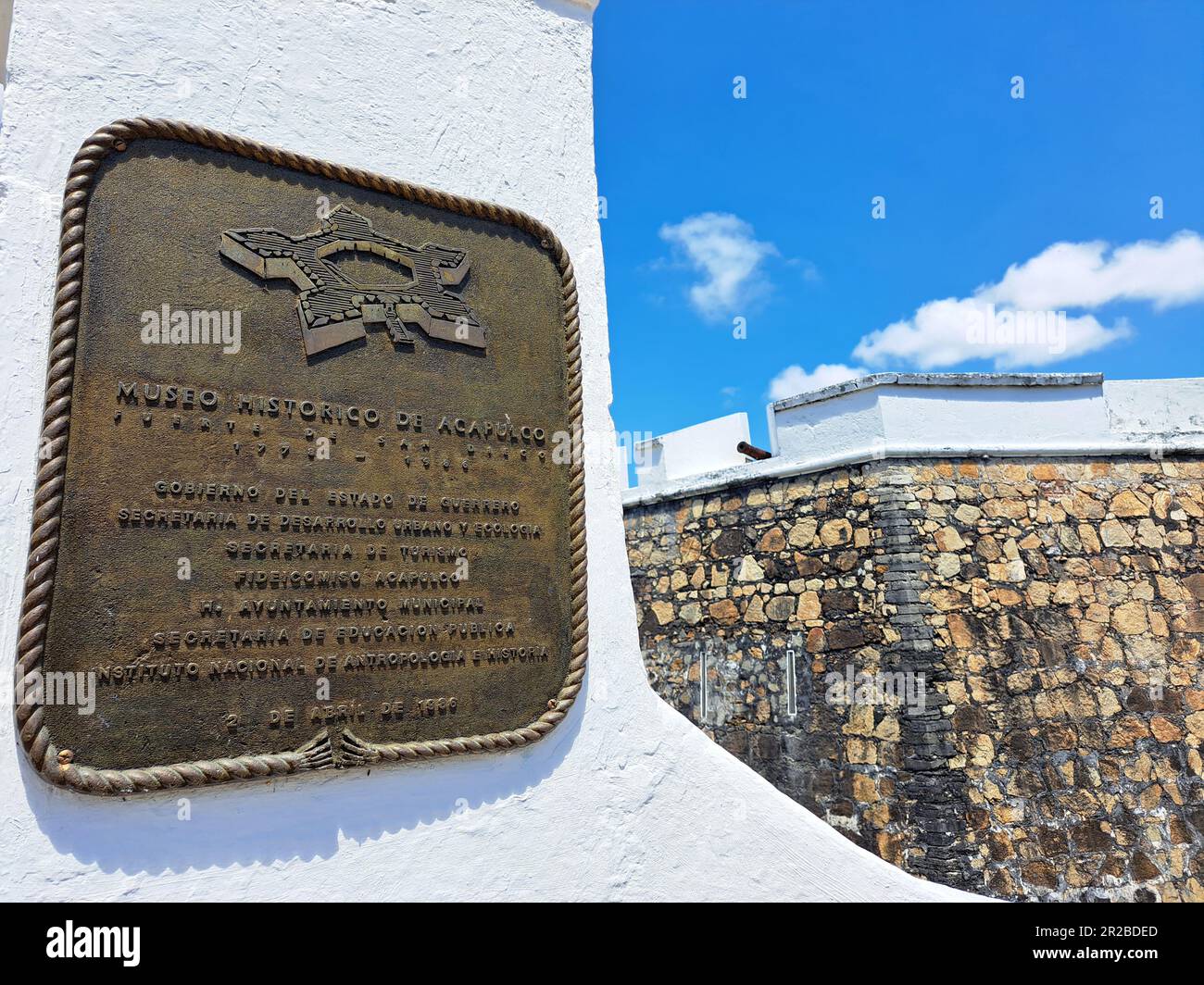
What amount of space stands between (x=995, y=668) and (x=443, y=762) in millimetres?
4909

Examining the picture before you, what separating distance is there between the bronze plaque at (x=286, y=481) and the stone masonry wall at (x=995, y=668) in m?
4.30

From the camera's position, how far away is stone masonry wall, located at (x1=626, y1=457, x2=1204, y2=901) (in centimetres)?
551

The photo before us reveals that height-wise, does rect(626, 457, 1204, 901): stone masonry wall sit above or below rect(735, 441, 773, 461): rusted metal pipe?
below

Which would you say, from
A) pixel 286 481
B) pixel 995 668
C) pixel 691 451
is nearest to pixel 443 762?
pixel 286 481

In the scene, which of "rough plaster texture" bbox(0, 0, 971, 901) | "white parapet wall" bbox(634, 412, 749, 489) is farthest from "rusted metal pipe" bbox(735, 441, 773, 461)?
"rough plaster texture" bbox(0, 0, 971, 901)

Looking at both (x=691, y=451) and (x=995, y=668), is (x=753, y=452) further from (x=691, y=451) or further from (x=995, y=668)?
(x=995, y=668)

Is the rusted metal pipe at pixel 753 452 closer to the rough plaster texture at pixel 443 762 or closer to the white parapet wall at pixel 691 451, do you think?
the white parapet wall at pixel 691 451

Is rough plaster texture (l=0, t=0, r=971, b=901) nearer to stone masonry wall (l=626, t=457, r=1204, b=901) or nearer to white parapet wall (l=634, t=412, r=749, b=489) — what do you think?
stone masonry wall (l=626, t=457, r=1204, b=901)

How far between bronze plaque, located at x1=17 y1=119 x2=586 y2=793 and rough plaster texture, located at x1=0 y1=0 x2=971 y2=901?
0.08 metres

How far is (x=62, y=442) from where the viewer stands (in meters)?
1.66

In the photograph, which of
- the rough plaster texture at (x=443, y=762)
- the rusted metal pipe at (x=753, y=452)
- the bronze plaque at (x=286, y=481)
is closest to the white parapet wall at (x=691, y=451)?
the rusted metal pipe at (x=753, y=452)

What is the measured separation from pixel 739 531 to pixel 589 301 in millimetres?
4761

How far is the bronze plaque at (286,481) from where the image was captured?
1.65 metres

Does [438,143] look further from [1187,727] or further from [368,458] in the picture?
[1187,727]
